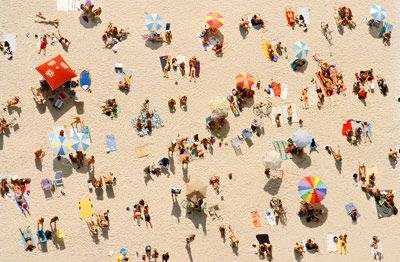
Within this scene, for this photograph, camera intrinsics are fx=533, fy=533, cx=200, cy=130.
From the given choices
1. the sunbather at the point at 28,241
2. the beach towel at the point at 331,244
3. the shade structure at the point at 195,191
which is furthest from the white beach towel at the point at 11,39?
the beach towel at the point at 331,244

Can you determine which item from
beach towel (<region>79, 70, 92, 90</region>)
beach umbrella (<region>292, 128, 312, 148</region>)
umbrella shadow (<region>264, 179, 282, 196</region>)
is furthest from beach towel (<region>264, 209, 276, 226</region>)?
beach towel (<region>79, 70, 92, 90</region>)

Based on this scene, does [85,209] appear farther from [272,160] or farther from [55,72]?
[272,160]

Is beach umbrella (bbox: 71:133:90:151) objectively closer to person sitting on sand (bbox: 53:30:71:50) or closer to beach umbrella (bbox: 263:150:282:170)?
person sitting on sand (bbox: 53:30:71:50)

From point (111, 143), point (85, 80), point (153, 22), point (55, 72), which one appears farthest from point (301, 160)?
point (55, 72)

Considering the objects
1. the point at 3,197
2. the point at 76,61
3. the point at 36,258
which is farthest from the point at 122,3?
the point at 36,258

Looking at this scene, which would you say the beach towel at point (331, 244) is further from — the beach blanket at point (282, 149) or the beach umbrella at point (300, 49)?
the beach umbrella at point (300, 49)

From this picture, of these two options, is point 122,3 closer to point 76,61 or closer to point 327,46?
point 76,61
